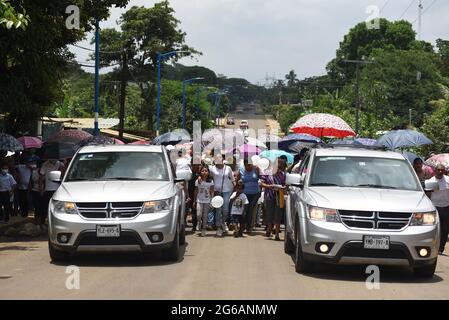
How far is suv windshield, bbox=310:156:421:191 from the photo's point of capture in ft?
39.0

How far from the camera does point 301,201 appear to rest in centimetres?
1166

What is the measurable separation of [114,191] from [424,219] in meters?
4.53

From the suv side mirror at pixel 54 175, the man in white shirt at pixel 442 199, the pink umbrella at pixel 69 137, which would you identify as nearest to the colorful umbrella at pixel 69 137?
the pink umbrella at pixel 69 137

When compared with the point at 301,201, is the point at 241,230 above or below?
below

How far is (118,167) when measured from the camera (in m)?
13.0

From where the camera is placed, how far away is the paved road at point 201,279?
951 centimetres

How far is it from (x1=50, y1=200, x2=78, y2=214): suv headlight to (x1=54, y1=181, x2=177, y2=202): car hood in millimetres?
66

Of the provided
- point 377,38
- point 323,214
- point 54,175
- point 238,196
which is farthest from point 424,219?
point 377,38

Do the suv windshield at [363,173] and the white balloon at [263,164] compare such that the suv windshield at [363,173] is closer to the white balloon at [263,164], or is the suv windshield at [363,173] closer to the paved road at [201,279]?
the paved road at [201,279]

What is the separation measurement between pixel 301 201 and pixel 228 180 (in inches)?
251

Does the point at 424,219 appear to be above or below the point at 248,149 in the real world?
above

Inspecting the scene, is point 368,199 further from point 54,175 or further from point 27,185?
point 27,185
